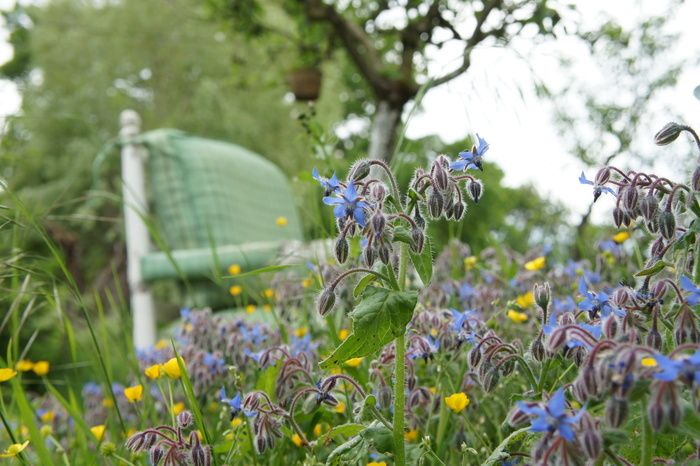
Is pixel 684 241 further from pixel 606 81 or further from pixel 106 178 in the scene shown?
pixel 106 178

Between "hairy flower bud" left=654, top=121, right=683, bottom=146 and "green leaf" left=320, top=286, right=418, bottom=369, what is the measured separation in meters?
0.41

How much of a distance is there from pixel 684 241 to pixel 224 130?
15435mm

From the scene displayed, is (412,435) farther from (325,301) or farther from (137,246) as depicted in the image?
(137,246)

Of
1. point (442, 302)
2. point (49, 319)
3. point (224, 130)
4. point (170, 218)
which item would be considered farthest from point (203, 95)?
point (442, 302)

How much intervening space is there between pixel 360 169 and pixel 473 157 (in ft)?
0.58

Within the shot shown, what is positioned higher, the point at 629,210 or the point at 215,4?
the point at 215,4

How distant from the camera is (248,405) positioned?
1098 millimetres

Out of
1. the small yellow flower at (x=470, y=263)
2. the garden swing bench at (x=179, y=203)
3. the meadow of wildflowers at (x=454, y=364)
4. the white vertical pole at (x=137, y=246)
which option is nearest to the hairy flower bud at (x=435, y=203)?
the meadow of wildflowers at (x=454, y=364)

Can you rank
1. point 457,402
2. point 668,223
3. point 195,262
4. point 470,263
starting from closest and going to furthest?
point 668,223, point 457,402, point 470,263, point 195,262

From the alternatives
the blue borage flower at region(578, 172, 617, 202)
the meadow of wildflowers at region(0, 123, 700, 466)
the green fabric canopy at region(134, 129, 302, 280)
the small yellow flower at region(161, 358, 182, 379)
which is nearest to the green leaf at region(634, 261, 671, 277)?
the meadow of wildflowers at region(0, 123, 700, 466)

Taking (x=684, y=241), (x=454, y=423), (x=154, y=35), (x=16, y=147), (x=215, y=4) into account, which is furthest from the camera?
(x=154, y=35)

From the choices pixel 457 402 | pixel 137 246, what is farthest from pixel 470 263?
pixel 137 246

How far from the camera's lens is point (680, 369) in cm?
65

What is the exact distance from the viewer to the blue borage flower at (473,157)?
1.07 metres
